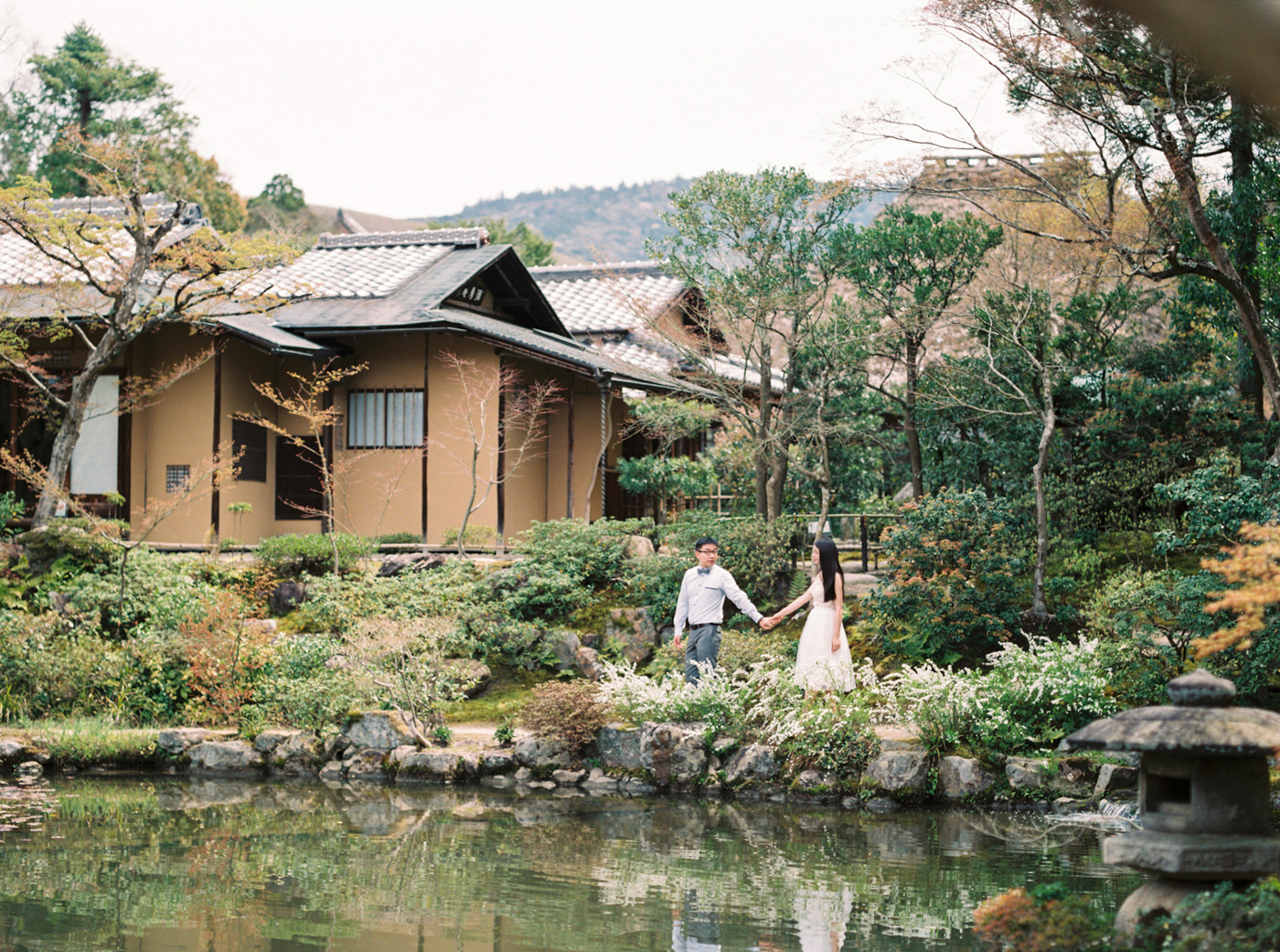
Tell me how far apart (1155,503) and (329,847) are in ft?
34.1

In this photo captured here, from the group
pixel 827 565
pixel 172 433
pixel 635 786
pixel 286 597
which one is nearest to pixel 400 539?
pixel 286 597

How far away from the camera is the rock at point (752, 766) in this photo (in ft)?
31.8

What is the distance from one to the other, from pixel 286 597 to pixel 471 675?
3.72 metres

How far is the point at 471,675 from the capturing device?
12.0 meters

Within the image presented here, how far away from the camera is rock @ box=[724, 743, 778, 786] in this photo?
9688 mm

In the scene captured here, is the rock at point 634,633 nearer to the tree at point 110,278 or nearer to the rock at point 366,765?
the rock at point 366,765

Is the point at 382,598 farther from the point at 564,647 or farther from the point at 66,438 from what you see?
the point at 66,438

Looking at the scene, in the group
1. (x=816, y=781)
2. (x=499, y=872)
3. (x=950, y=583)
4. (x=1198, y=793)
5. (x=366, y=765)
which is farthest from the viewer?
(x=950, y=583)

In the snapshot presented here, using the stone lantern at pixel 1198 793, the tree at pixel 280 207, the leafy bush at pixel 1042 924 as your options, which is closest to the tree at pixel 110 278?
the leafy bush at pixel 1042 924

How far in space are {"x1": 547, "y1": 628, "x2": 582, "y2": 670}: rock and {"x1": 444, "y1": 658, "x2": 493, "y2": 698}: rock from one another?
0.78 metres

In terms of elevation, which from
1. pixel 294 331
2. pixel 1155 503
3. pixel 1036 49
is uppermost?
pixel 1036 49

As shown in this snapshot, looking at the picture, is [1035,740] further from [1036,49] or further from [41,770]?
[41,770]

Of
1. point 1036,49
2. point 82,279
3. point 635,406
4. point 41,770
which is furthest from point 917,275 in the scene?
point 82,279

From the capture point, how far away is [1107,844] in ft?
16.5
